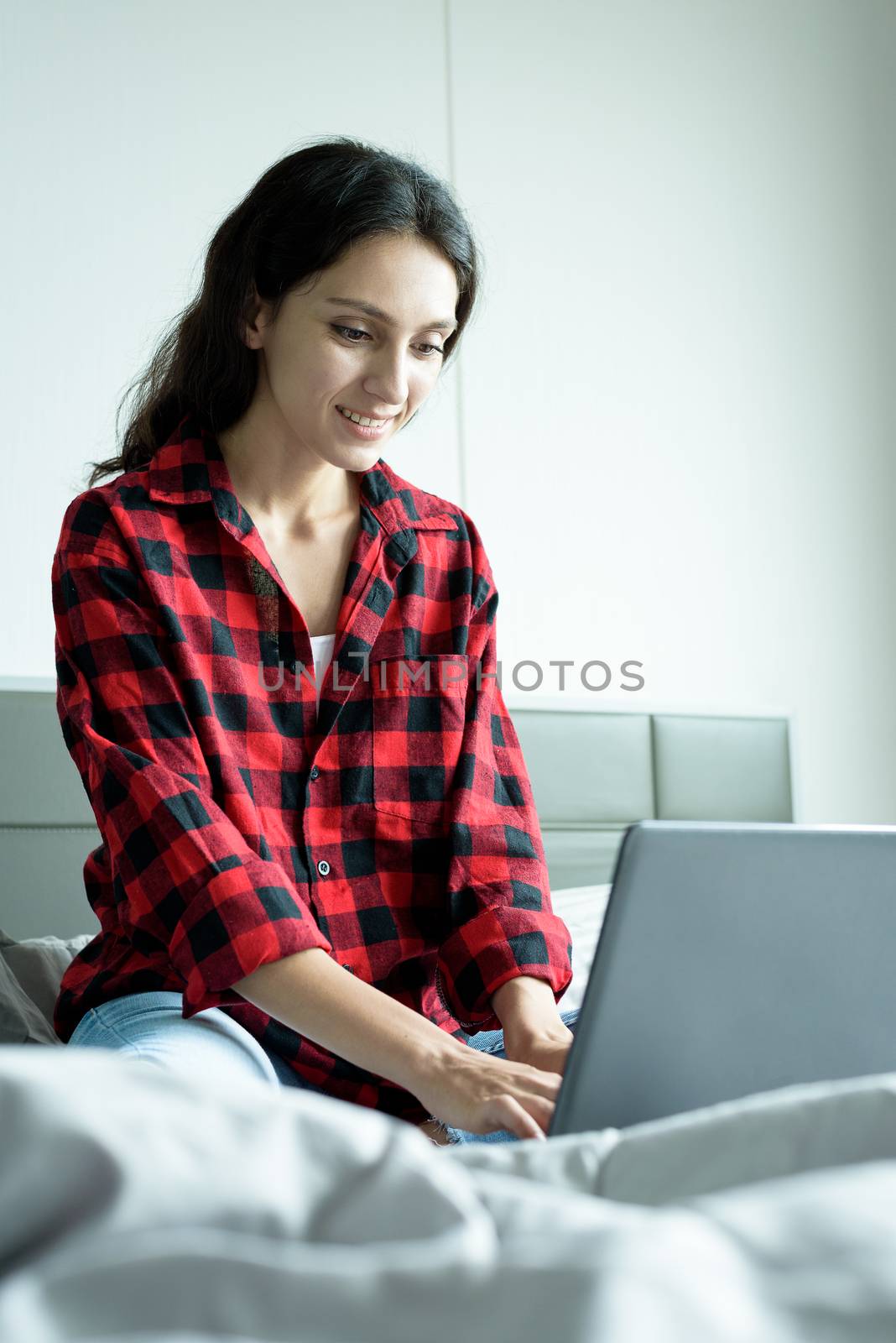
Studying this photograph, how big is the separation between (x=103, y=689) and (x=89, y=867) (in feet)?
0.71

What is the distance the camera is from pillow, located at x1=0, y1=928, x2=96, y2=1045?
1.28m

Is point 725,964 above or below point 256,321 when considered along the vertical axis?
below

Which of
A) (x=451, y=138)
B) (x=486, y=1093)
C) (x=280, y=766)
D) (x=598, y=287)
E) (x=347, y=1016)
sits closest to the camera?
(x=486, y=1093)

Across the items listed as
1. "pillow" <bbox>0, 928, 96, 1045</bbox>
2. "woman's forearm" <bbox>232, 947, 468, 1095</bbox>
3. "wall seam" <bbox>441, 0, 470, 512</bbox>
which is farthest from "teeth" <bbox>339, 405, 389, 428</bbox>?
"wall seam" <bbox>441, 0, 470, 512</bbox>

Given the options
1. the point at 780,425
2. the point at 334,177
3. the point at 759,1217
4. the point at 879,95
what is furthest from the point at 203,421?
the point at 879,95

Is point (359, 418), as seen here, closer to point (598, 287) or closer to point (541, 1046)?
point (541, 1046)

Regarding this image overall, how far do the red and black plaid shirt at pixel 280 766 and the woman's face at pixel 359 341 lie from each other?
0.11 metres

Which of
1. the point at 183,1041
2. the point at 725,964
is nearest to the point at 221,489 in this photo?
the point at 183,1041

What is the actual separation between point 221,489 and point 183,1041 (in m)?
0.58

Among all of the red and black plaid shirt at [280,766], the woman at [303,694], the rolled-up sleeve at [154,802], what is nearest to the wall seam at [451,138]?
the woman at [303,694]

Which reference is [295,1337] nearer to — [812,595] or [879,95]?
[812,595]

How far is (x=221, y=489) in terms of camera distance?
4.42ft

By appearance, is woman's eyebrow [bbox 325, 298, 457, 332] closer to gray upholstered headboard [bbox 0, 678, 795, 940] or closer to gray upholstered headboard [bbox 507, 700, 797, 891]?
gray upholstered headboard [bbox 0, 678, 795, 940]

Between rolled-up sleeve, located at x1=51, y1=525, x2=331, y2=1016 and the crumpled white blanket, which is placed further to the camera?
rolled-up sleeve, located at x1=51, y1=525, x2=331, y2=1016
